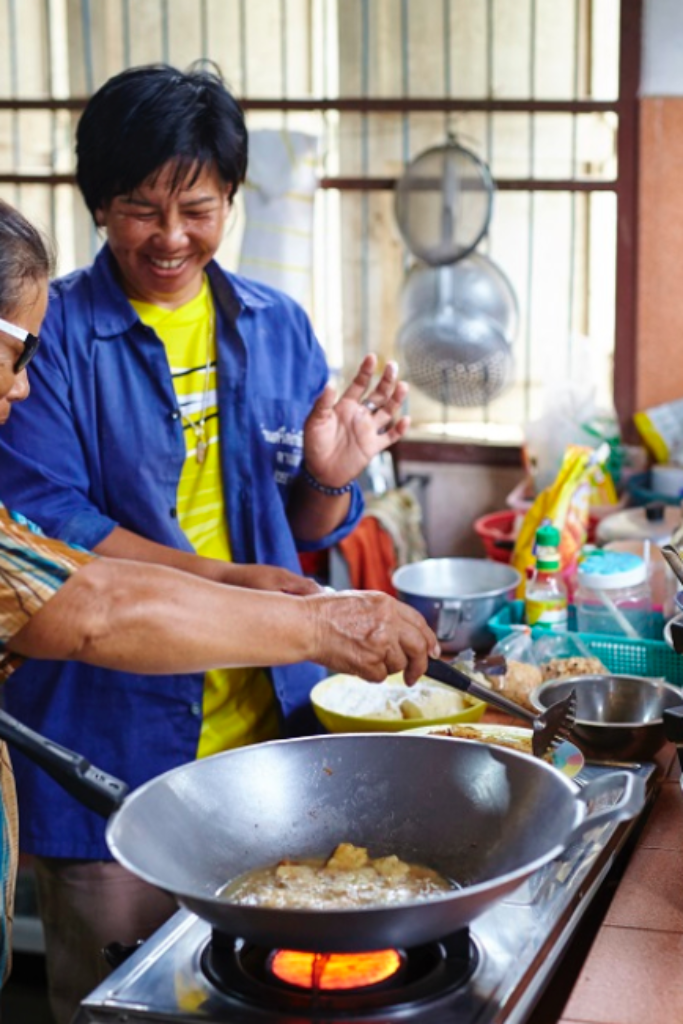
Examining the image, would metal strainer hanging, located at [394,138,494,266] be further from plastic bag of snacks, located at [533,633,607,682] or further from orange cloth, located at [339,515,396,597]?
plastic bag of snacks, located at [533,633,607,682]

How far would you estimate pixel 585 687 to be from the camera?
7.34 feet

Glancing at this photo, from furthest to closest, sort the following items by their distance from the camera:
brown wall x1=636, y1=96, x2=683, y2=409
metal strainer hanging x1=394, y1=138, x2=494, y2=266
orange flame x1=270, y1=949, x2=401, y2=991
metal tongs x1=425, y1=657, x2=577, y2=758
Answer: metal strainer hanging x1=394, y1=138, x2=494, y2=266
brown wall x1=636, y1=96, x2=683, y2=409
metal tongs x1=425, y1=657, x2=577, y2=758
orange flame x1=270, y1=949, x2=401, y2=991

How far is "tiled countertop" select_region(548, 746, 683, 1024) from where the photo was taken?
1488mm

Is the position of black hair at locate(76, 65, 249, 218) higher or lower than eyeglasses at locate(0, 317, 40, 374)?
higher

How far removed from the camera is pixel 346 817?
63.8 inches

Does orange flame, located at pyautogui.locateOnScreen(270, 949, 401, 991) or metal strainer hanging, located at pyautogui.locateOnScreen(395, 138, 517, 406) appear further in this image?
metal strainer hanging, located at pyautogui.locateOnScreen(395, 138, 517, 406)

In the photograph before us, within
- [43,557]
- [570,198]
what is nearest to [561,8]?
[570,198]

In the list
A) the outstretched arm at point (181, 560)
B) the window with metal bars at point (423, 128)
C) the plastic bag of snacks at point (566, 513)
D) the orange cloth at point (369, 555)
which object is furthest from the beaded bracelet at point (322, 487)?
the window with metal bars at point (423, 128)

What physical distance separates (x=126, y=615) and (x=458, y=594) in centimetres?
144

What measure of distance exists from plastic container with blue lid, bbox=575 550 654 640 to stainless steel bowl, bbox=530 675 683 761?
13.5 inches

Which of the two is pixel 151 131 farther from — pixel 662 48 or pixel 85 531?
pixel 662 48

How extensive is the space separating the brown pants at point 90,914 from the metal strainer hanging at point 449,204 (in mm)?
2309

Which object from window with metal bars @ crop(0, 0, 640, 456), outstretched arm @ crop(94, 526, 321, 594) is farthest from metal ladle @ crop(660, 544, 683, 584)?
window with metal bars @ crop(0, 0, 640, 456)

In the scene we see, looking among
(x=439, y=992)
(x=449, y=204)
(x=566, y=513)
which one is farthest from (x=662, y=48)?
(x=439, y=992)
